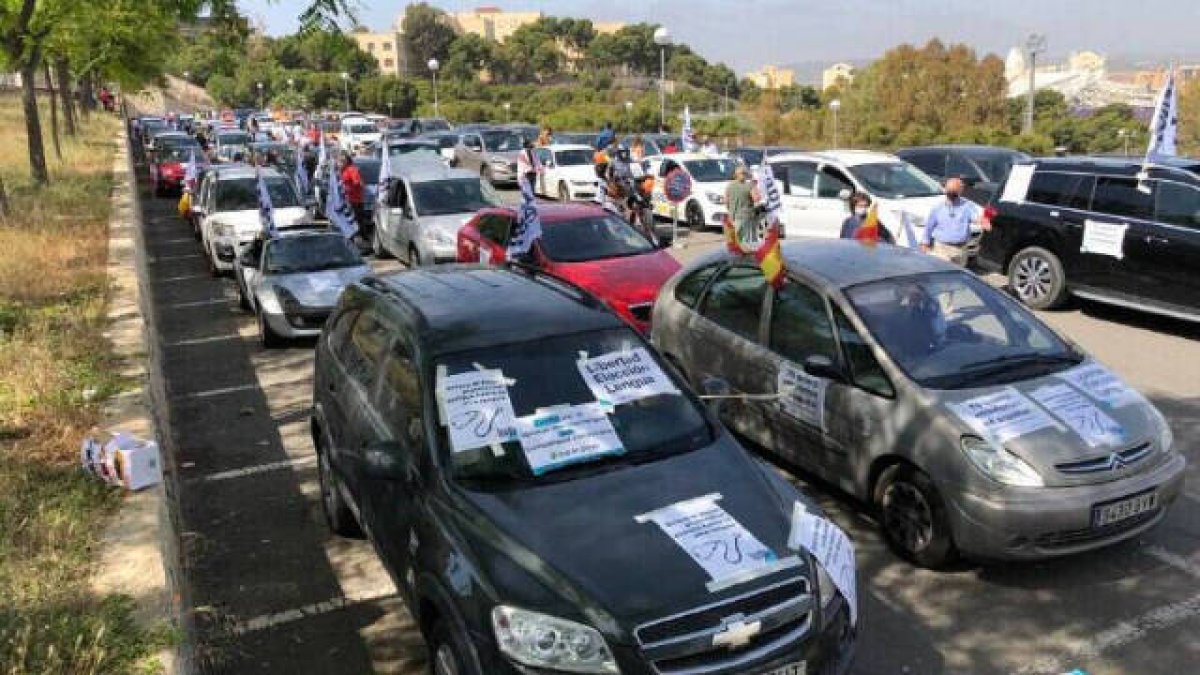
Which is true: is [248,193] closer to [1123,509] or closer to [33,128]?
[33,128]

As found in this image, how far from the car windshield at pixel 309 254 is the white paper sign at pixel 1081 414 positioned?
370 inches

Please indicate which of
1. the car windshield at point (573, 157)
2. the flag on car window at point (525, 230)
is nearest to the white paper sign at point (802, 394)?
the flag on car window at point (525, 230)

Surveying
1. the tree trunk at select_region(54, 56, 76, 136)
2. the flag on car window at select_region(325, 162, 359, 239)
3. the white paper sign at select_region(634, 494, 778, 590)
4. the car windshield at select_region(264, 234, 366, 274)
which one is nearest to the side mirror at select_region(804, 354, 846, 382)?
the white paper sign at select_region(634, 494, 778, 590)

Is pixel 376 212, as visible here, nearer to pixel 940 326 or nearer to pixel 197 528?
pixel 197 528

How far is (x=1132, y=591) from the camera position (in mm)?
5387

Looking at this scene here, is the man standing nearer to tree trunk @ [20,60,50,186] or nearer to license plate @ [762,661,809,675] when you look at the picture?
license plate @ [762,661,809,675]

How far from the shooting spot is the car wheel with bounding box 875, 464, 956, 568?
18.1 feet

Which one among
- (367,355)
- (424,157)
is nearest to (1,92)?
(424,157)

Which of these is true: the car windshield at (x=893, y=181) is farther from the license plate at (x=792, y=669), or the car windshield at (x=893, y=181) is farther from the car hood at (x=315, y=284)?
the license plate at (x=792, y=669)

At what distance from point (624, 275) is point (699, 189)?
28.5 feet

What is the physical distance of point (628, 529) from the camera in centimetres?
397

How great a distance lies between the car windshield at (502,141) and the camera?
30.6m

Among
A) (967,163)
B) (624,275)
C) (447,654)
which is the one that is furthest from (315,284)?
(967,163)

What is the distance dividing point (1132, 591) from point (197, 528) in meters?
6.03
